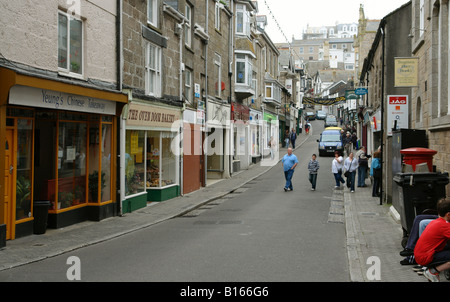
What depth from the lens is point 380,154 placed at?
18094mm

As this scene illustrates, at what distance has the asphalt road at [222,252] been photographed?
758 cm

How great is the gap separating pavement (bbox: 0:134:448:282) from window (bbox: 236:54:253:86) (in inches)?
492

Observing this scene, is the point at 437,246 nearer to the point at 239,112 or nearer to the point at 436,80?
the point at 436,80

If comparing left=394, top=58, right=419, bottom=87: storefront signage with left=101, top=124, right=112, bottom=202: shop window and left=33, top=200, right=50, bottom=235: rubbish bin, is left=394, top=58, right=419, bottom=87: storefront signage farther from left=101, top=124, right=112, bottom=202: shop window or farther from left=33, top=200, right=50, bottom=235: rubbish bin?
left=33, top=200, right=50, bottom=235: rubbish bin

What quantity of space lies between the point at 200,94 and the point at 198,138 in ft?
7.36

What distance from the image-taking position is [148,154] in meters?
16.8

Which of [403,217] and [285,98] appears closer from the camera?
[403,217]

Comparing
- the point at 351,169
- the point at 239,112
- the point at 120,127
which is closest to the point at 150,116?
the point at 120,127

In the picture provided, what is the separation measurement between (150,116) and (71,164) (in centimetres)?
422

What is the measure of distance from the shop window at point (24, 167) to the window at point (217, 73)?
15556 millimetres

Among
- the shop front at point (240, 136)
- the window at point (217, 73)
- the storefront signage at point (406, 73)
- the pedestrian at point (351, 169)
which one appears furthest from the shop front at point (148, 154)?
the shop front at point (240, 136)
